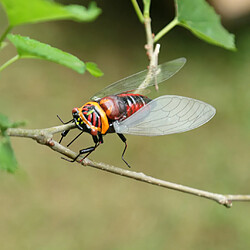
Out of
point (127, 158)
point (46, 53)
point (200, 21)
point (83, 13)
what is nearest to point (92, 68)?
point (46, 53)

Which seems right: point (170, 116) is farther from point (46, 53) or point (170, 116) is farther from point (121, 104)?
point (46, 53)

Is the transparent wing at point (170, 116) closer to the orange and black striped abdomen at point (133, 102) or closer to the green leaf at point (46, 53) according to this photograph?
the orange and black striped abdomen at point (133, 102)

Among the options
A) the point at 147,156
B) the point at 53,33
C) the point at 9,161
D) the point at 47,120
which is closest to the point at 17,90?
the point at 47,120

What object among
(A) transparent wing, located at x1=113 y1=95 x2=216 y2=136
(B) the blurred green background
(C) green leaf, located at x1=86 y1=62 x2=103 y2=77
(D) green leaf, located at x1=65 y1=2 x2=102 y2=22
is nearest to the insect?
(A) transparent wing, located at x1=113 y1=95 x2=216 y2=136

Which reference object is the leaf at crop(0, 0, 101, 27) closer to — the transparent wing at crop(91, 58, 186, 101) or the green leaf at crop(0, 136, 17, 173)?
the green leaf at crop(0, 136, 17, 173)

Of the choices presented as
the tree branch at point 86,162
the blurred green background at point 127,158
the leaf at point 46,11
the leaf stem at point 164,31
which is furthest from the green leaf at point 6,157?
the blurred green background at point 127,158
